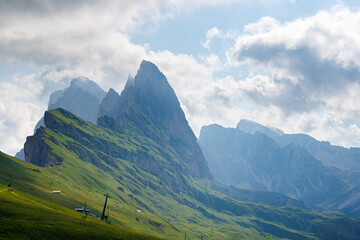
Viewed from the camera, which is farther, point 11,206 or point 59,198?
point 59,198

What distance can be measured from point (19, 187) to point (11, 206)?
9805 cm

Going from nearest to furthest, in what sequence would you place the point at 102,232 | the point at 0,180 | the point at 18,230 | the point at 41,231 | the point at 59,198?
the point at 18,230, the point at 41,231, the point at 102,232, the point at 0,180, the point at 59,198

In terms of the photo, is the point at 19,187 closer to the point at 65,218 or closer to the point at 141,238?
the point at 65,218

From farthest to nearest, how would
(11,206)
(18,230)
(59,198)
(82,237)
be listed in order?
(59,198)
(11,206)
(82,237)
(18,230)

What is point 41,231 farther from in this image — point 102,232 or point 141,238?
point 141,238

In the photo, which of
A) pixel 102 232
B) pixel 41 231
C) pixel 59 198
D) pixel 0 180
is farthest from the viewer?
pixel 59 198

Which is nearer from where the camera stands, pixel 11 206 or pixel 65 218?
pixel 11 206

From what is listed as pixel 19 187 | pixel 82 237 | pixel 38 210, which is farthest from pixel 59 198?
pixel 82 237

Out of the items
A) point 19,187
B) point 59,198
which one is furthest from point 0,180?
point 59,198

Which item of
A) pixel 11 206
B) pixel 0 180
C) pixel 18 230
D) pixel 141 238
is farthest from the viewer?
pixel 0 180

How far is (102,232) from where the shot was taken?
94.5m

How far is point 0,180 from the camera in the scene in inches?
6688

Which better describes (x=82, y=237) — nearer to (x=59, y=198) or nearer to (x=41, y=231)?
(x=41, y=231)

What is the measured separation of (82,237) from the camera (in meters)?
81.1
